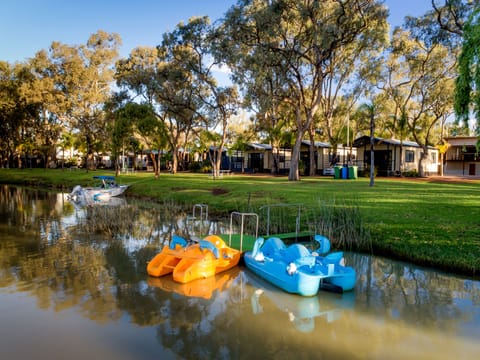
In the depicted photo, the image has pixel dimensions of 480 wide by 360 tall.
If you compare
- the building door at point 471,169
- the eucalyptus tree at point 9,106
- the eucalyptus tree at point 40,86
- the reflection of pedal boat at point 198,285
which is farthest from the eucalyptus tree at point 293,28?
the eucalyptus tree at point 9,106

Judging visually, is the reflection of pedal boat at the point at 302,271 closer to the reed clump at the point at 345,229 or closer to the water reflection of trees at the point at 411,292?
the water reflection of trees at the point at 411,292

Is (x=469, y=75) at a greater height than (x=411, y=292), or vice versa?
(x=469, y=75)

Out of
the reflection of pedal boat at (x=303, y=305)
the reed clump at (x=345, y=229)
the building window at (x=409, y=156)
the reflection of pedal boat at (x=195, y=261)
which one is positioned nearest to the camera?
the reflection of pedal boat at (x=303, y=305)

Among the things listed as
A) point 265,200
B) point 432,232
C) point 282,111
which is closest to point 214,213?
point 265,200

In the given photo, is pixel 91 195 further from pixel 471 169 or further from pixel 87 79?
pixel 471 169

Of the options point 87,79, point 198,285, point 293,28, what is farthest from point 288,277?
point 87,79

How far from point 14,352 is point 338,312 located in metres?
5.49

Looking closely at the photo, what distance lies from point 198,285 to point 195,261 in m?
0.56

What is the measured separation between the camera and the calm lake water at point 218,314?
19.4 feet

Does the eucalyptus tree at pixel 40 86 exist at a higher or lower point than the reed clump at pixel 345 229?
higher

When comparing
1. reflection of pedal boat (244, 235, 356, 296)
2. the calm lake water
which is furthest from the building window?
reflection of pedal boat (244, 235, 356, 296)

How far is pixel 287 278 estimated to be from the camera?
8.20 m

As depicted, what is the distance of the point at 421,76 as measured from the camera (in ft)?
106

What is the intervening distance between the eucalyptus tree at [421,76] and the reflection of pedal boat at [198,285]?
2622cm
